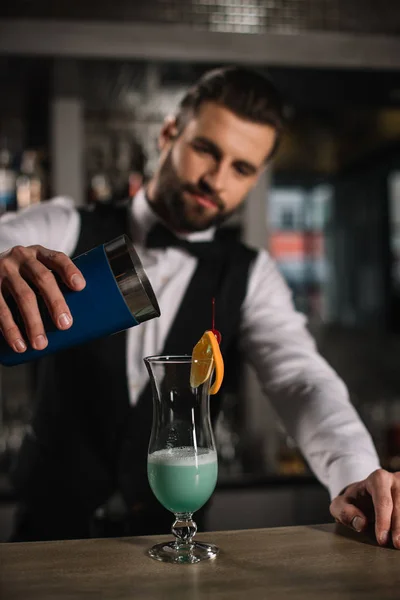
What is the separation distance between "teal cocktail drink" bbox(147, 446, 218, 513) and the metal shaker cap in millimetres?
192

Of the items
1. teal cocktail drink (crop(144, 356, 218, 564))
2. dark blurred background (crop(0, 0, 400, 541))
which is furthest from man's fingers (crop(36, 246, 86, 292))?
dark blurred background (crop(0, 0, 400, 541))

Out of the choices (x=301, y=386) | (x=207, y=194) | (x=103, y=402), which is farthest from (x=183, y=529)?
(x=207, y=194)

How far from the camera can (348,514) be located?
1.14 m

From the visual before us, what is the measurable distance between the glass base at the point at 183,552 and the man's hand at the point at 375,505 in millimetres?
235

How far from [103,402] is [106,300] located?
2.49 ft

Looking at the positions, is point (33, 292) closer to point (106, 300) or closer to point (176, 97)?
point (106, 300)

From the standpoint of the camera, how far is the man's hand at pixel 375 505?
1.06 meters

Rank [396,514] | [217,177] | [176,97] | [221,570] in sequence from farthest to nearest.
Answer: [176,97] < [217,177] < [396,514] < [221,570]

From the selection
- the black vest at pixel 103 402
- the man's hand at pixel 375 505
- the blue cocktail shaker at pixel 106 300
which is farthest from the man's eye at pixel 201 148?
the man's hand at pixel 375 505

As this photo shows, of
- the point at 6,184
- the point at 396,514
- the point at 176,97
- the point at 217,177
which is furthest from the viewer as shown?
the point at 176,97

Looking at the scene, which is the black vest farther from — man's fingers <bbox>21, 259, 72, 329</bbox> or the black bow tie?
man's fingers <bbox>21, 259, 72, 329</bbox>

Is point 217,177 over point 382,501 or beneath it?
over

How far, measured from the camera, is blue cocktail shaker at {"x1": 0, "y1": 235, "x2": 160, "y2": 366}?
40.1 inches

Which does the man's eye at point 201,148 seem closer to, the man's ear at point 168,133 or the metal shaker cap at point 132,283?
the man's ear at point 168,133
